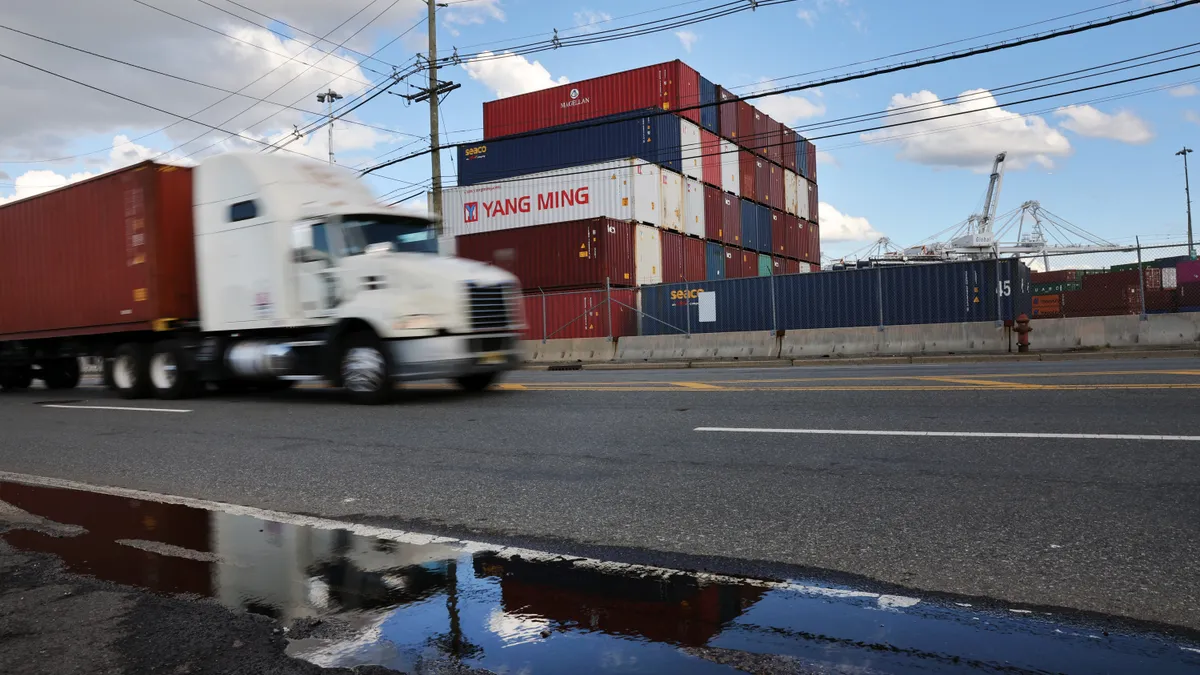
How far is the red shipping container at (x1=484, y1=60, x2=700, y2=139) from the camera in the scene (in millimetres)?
29312

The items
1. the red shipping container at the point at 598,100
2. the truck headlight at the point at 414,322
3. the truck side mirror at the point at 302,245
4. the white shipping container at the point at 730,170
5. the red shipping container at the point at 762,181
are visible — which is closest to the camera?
the truck headlight at the point at 414,322

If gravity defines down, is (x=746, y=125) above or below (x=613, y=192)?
above

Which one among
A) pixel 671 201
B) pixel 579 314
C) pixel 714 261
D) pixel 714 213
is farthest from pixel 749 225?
pixel 579 314

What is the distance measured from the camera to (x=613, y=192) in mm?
27625

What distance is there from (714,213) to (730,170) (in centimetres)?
247

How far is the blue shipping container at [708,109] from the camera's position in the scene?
31.2 meters

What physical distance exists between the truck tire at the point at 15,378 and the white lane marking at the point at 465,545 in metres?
12.5

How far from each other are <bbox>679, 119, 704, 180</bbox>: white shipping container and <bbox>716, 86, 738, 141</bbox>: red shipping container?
164 cm

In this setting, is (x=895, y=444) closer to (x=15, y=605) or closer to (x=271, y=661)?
(x=271, y=661)

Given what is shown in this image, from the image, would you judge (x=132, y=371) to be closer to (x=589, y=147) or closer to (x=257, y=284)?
(x=257, y=284)

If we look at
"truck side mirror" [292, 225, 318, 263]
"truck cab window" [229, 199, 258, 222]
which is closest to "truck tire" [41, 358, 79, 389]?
"truck cab window" [229, 199, 258, 222]

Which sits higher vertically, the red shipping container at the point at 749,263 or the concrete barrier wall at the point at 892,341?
the red shipping container at the point at 749,263

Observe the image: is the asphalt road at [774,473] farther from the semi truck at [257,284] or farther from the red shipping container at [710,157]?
the red shipping container at [710,157]

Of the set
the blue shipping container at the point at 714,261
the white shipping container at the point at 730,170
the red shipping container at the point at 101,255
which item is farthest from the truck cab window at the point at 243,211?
the white shipping container at the point at 730,170
